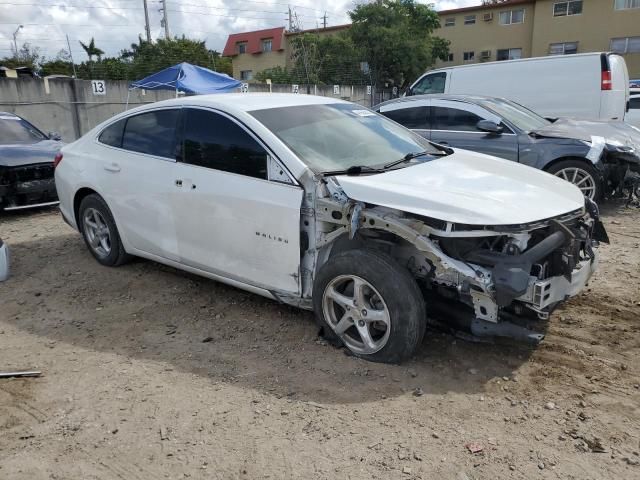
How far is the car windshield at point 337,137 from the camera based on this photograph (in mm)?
3721

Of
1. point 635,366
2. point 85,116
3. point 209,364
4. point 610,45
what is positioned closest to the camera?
point 635,366

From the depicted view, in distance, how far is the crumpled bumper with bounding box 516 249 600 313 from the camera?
300 centimetres

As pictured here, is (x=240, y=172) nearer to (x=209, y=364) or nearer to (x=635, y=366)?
(x=209, y=364)

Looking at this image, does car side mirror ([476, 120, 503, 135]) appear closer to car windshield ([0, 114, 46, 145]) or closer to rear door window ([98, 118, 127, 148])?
rear door window ([98, 118, 127, 148])

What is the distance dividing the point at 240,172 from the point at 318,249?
0.85 metres

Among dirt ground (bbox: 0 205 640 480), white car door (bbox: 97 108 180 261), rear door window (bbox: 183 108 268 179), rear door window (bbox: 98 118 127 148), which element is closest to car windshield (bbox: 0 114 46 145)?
rear door window (bbox: 98 118 127 148)

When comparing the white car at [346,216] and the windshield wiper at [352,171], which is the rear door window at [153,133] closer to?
the white car at [346,216]

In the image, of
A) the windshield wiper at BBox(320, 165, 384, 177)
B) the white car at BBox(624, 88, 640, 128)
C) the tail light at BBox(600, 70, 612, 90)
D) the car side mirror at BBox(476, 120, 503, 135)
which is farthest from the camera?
the white car at BBox(624, 88, 640, 128)

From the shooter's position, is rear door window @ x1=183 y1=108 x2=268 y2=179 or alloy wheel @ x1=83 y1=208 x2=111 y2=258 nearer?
rear door window @ x1=183 y1=108 x2=268 y2=179

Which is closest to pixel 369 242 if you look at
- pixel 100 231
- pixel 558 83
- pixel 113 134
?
pixel 113 134

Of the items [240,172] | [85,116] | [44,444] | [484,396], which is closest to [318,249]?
[240,172]

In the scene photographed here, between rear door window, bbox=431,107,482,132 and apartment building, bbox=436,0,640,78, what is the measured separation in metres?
28.1

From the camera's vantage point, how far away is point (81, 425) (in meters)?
2.88

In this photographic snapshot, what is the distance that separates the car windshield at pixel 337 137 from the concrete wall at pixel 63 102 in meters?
11.3
